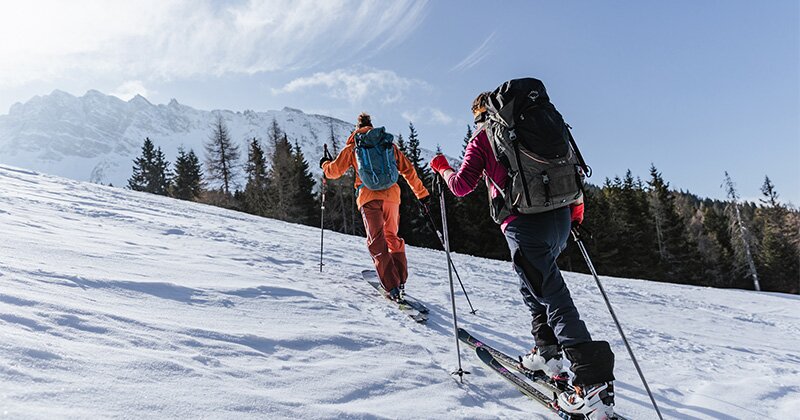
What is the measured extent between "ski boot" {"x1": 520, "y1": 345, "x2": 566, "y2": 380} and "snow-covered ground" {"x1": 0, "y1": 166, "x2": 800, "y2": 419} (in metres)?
0.33

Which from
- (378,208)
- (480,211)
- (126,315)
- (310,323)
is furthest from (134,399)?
(480,211)

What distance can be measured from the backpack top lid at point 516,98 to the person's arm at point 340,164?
270 centimetres

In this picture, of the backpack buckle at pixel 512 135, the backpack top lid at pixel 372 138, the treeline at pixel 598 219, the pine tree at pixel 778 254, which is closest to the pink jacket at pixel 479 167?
the backpack buckle at pixel 512 135

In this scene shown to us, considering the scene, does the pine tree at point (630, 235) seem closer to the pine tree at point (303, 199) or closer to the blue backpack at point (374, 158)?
the pine tree at point (303, 199)

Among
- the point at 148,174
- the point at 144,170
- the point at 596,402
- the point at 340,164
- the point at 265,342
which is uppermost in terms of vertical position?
the point at 144,170

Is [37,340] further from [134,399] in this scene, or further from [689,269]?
[689,269]

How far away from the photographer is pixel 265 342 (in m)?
3.32

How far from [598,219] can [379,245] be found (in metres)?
38.0

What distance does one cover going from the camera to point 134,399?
81.6 inches

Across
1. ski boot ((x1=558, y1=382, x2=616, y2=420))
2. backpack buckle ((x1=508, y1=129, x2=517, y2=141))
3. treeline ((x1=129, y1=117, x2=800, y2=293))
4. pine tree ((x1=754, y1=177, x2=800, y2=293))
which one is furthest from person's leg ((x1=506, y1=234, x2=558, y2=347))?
pine tree ((x1=754, y1=177, x2=800, y2=293))

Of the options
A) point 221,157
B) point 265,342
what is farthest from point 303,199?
point 265,342

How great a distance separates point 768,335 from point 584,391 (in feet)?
21.0

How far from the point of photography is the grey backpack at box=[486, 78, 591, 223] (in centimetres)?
296

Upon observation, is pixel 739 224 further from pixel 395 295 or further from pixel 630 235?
pixel 395 295
